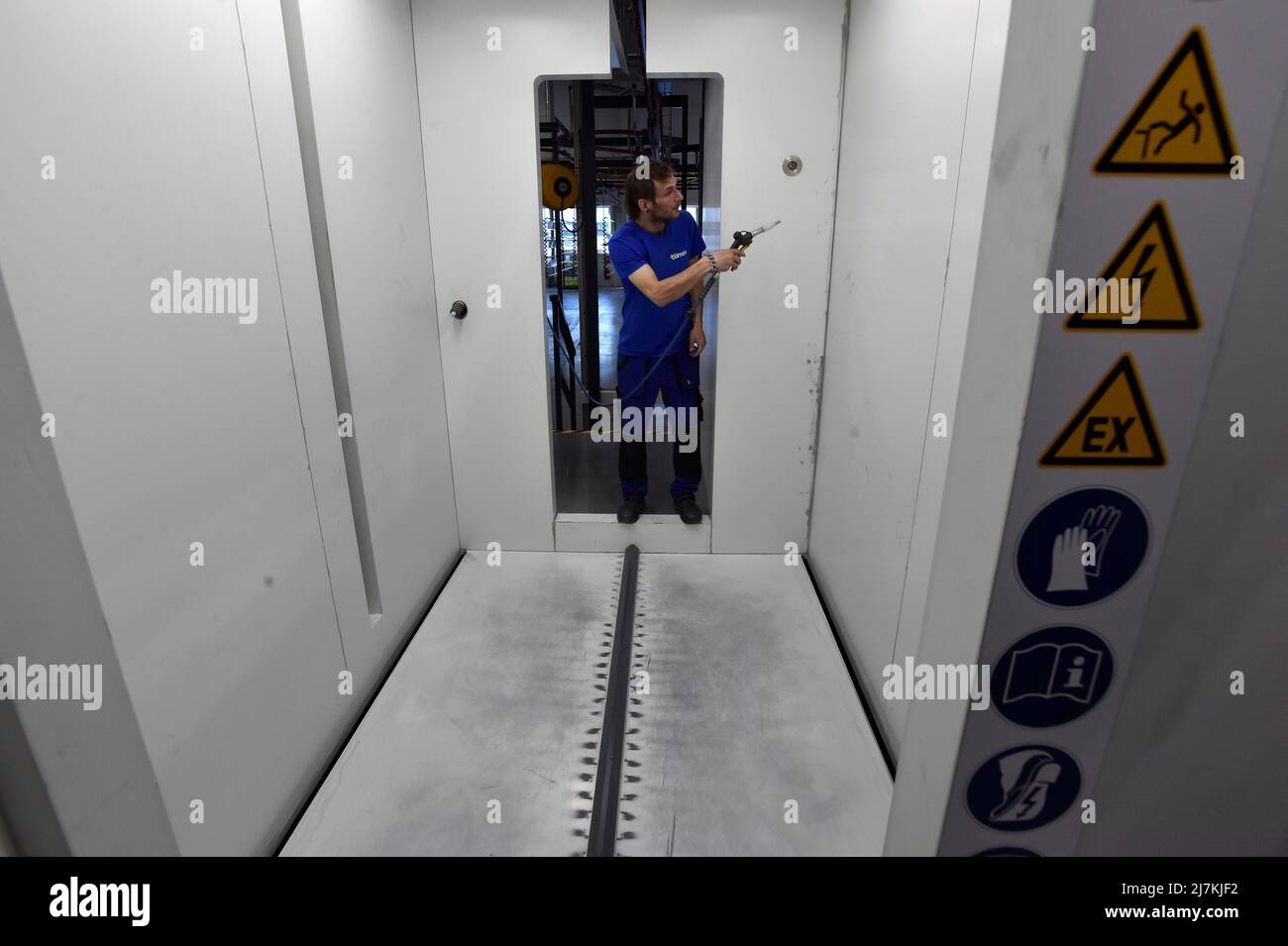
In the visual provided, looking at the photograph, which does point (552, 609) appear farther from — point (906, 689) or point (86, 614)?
point (86, 614)

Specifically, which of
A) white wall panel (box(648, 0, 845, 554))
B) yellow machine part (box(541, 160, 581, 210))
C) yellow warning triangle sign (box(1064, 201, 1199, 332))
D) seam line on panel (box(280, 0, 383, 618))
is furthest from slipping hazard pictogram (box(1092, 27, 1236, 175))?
yellow machine part (box(541, 160, 581, 210))

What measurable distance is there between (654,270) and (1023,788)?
263 centimetres

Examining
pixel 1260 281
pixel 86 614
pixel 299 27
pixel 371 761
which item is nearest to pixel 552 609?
pixel 371 761

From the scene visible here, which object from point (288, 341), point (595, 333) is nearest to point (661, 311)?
point (595, 333)

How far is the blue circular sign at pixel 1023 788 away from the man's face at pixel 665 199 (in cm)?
Answer: 262

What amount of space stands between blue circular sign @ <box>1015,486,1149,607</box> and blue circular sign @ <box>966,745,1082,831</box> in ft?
0.72

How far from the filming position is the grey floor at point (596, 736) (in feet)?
5.83

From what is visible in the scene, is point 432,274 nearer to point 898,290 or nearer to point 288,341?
point 288,341

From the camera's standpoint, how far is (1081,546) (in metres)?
0.71

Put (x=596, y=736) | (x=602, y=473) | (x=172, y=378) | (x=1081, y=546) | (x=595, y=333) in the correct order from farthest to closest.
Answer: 1. (x=595, y=333)
2. (x=602, y=473)
3. (x=596, y=736)
4. (x=172, y=378)
5. (x=1081, y=546)

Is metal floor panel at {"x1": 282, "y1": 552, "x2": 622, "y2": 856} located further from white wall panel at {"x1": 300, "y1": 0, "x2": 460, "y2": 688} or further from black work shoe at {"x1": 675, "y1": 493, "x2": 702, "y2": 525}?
black work shoe at {"x1": 675, "y1": 493, "x2": 702, "y2": 525}

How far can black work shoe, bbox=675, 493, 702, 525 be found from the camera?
3.29m

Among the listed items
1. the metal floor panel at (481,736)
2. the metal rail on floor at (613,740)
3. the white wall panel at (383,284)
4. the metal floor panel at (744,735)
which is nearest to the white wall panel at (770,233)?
the metal floor panel at (744,735)

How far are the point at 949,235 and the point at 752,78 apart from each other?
1388 mm
